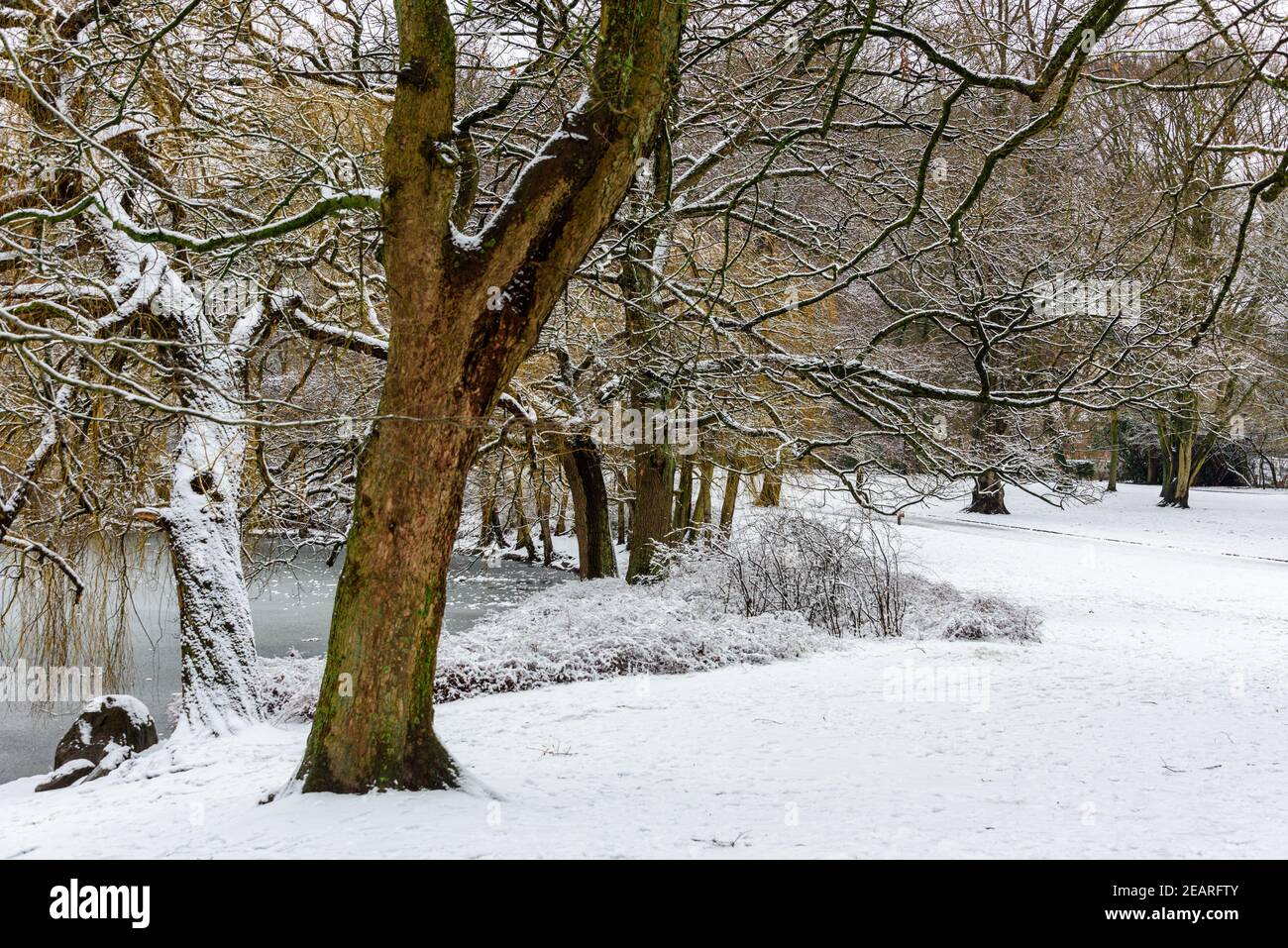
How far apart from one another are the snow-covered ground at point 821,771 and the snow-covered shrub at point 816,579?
0.93 meters

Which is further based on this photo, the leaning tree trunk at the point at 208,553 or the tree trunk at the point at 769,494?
the tree trunk at the point at 769,494

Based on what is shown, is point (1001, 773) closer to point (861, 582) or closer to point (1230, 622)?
point (861, 582)

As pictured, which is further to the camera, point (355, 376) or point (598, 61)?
point (355, 376)

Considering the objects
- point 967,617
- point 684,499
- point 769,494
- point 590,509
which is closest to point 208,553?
point 590,509

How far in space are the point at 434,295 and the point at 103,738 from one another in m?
5.67

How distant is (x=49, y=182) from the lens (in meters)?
7.16

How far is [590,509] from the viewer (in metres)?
15.7

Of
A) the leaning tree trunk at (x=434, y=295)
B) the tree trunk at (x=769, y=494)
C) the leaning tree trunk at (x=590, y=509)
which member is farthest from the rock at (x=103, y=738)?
the tree trunk at (x=769, y=494)

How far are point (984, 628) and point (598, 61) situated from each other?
8.77 m

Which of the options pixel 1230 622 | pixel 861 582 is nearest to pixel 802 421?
pixel 861 582

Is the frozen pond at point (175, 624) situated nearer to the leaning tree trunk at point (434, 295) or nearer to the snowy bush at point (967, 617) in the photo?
the leaning tree trunk at point (434, 295)

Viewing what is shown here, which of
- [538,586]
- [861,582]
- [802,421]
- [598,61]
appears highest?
[598,61]

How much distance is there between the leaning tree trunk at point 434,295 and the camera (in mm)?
4680

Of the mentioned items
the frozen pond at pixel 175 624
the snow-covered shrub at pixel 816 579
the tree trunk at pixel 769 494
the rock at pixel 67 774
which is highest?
the tree trunk at pixel 769 494
